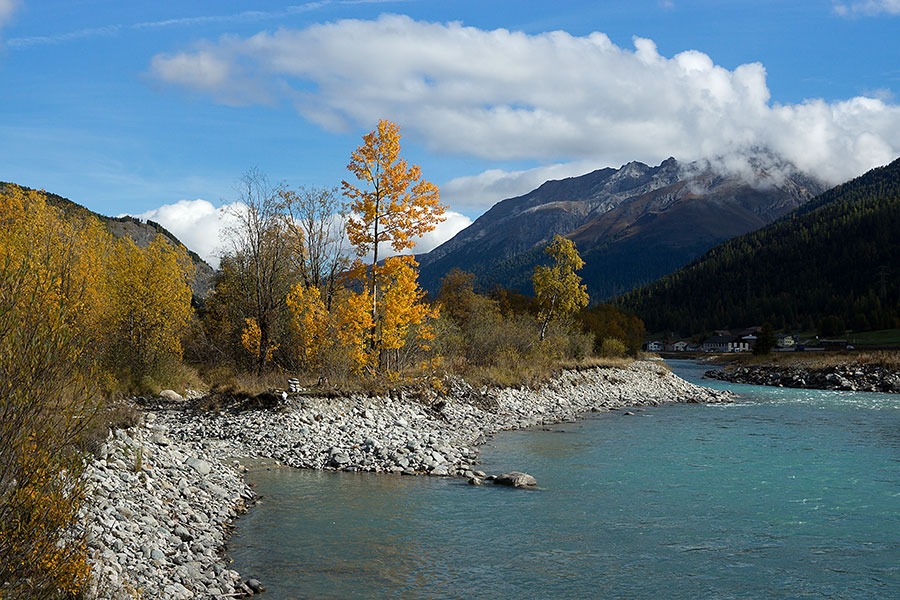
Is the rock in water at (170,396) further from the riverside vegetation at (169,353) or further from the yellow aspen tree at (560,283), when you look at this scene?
the yellow aspen tree at (560,283)

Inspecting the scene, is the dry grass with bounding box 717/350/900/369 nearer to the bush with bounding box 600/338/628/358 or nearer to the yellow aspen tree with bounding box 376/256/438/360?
the bush with bounding box 600/338/628/358

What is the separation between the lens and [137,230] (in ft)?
403

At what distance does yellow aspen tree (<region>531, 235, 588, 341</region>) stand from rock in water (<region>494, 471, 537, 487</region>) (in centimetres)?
4334

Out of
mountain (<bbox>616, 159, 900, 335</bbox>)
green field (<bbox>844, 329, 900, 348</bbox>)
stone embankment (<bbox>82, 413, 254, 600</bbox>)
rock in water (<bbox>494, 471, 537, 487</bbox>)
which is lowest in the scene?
rock in water (<bbox>494, 471, 537, 487</bbox>)

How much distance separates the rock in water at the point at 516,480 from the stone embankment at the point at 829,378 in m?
52.3

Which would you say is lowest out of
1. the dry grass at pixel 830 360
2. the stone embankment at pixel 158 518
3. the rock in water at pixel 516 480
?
the rock in water at pixel 516 480

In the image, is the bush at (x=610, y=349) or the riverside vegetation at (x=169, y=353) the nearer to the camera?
the riverside vegetation at (x=169, y=353)

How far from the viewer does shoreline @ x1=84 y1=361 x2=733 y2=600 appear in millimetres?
9711

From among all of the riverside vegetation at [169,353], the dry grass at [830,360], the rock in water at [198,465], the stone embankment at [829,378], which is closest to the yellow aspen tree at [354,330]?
the riverside vegetation at [169,353]

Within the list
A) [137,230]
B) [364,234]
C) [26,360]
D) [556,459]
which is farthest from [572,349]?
[137,230]

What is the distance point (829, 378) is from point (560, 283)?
28.4m

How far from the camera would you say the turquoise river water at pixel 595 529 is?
1038 centimetres

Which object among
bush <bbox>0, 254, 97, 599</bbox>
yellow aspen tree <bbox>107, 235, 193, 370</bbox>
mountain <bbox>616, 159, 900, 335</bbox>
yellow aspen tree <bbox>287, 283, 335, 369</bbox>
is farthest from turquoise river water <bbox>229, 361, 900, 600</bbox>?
mountain <bbox>616, 159, 900, 335</bbox>

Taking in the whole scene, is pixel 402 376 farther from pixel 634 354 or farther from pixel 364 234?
pixel 634 354
